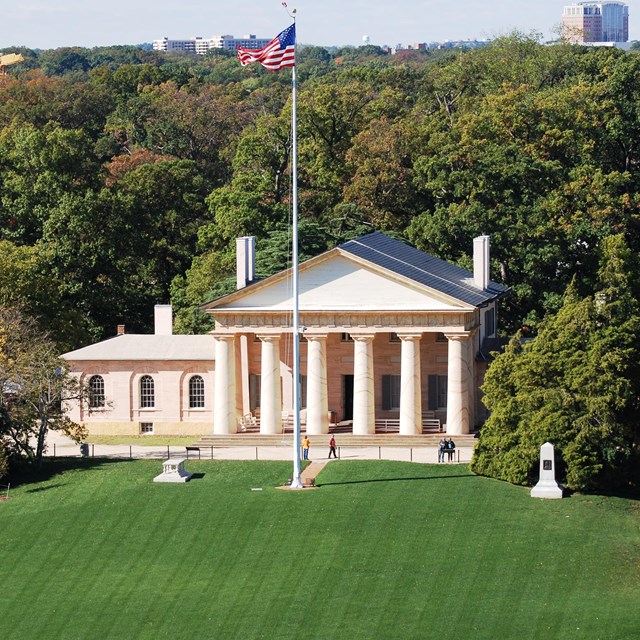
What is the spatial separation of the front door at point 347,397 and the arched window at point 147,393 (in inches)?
393

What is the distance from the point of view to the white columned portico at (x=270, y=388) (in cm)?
8550

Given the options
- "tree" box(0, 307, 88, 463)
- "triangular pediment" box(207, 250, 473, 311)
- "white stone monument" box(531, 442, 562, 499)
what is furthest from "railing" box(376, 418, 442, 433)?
"tree" box(0, 307, 88, 463)

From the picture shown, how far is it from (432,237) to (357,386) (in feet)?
80.2

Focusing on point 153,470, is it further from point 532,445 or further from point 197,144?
point 197,144

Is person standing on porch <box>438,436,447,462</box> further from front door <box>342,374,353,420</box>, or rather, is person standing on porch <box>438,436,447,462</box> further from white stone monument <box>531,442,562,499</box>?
front door <box>342,374,353,420</box>

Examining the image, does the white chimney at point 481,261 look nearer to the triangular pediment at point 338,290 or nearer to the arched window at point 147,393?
the triangular pediment at point 338,290

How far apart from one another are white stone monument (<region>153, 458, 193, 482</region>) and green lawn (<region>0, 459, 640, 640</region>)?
1.76 ft

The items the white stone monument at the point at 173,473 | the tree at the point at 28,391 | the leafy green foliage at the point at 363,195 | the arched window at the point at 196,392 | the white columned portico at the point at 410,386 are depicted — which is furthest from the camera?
the leafy green foliage at the point at 363,195

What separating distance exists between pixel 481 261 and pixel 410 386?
9.22 metres

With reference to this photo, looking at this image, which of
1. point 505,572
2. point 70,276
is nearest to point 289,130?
point 70,276

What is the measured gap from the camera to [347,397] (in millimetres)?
89562

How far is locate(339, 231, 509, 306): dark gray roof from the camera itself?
3351 inches

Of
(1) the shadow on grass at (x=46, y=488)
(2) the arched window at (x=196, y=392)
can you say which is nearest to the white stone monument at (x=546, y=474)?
(1) the shadow on grass at (x=46, y=488)

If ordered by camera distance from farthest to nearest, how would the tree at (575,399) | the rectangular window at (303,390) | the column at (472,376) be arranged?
the rectangular window at (303,390), the column at (472,376), the tree at (575,399)
